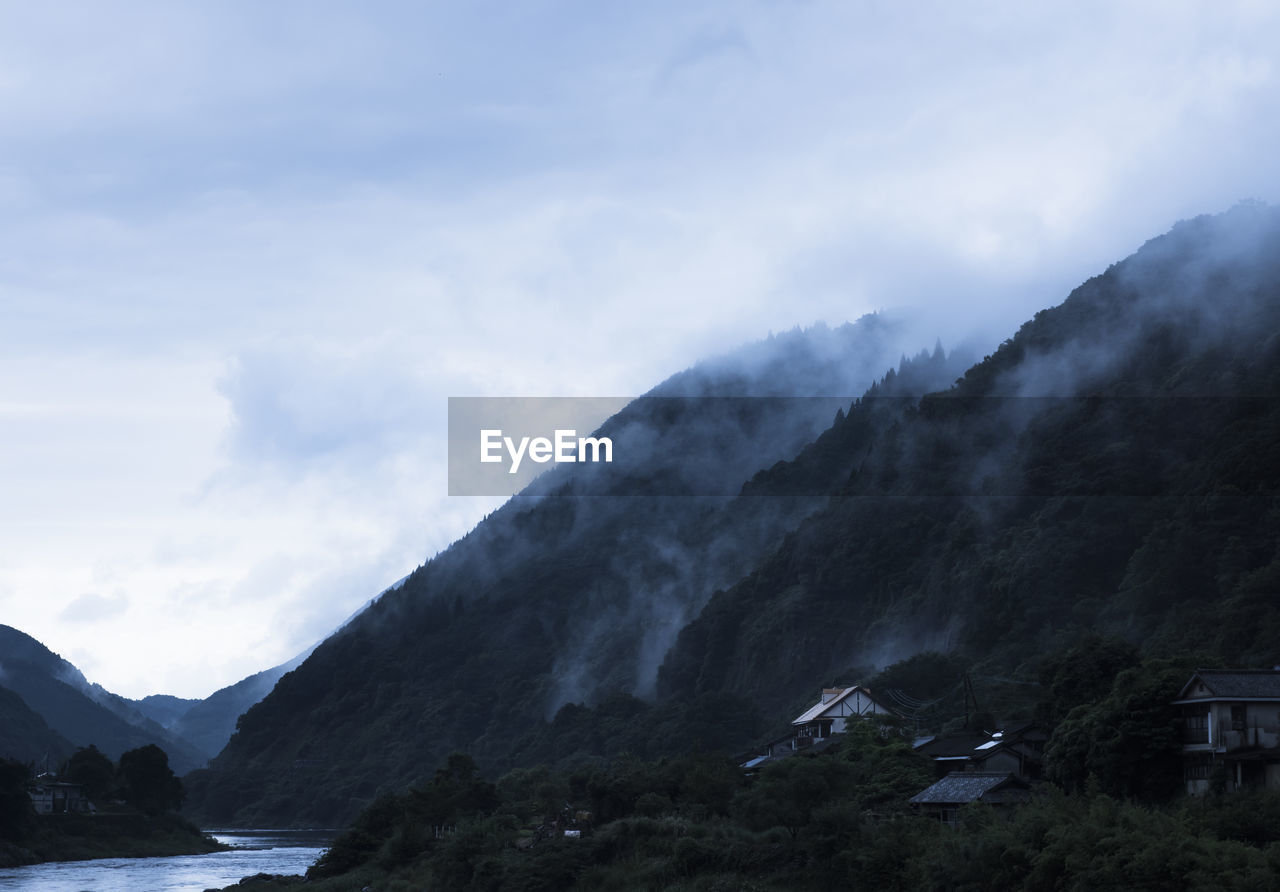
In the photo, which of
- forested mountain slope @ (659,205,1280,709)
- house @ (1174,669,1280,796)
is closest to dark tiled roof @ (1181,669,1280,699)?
house @ (1174,669,1280,796)

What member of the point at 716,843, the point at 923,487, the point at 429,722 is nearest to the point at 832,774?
the point at 716,843

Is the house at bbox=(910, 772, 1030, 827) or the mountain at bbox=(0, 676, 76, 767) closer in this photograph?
the house at bbox=(910, 772, 1030, 827)

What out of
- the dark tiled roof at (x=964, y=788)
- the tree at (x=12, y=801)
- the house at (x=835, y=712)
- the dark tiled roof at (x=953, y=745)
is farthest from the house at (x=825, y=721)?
the tree at (x=12, y=801)

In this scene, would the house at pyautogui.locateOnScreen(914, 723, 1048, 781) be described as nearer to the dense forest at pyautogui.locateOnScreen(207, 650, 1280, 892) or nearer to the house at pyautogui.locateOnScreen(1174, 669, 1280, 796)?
the dense forest at pyautogui.locateOnScreen(207, 650, 1280, 892)

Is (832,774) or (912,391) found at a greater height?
(912,391)

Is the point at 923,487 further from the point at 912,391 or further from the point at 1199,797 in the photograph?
the point at 1199,797
